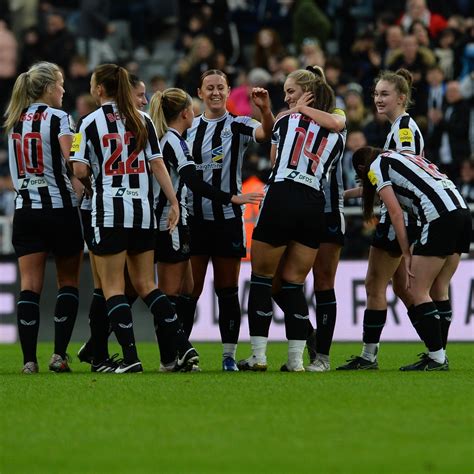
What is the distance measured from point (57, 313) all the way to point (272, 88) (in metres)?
8.45

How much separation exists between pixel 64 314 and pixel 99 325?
0.26 meters

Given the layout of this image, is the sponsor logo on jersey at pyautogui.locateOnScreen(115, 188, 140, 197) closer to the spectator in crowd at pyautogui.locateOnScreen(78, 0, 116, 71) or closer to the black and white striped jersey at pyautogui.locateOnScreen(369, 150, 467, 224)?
the black and white striped jersey at pyautogui.locateOnScreen(369, 150, 467, 224)

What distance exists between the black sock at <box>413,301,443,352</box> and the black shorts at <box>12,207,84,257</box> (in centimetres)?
242

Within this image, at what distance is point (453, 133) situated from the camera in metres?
15.3

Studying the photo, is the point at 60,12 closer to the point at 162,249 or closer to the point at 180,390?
the point at 162,249

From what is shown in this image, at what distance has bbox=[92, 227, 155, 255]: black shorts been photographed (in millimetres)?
8211

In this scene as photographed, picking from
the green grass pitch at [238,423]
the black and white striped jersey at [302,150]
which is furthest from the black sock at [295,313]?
the black and white striped jersey at [302,150]

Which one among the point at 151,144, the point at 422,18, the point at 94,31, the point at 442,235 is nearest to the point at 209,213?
the point at 151,144

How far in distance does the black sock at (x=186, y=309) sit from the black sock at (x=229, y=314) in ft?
0.75

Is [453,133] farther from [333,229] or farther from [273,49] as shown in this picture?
[333,229]

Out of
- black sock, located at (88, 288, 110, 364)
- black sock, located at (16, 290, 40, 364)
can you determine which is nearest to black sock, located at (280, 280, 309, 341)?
black sock, located at (88, 288, 110, 364)

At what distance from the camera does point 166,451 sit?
16.4ft

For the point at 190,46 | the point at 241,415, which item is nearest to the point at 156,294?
the point at 241,415

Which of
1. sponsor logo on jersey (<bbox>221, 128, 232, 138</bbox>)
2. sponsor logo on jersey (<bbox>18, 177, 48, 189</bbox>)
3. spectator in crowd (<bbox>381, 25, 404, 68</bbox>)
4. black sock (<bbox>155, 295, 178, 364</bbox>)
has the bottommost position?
black sock (<bbox>155, 295, 178, 364</bbox>)
